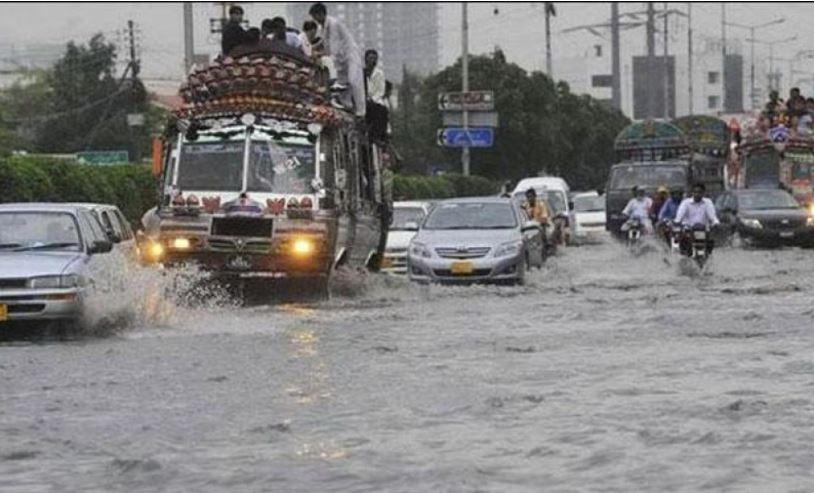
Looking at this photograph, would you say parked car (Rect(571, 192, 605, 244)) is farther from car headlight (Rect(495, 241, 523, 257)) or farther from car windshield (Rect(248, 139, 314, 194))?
car windshield (Rect(248, 139, 314, 194))

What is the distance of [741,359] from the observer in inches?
560

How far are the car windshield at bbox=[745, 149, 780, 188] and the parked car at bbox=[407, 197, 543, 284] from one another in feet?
57.3

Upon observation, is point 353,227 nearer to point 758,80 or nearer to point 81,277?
point 81,277

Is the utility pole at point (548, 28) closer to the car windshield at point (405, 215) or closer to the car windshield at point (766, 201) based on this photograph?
the car windshield at point (766, 201)

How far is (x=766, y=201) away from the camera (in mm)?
37656

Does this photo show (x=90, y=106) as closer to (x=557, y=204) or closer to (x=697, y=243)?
(x=557, y=204)

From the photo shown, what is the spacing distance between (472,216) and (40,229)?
929 cm

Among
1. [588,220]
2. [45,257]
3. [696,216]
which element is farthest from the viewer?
[588,220]

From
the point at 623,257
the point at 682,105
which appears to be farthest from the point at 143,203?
the point at 682,105

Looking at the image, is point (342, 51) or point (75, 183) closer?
point (342, 51)

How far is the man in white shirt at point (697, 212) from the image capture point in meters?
27.7

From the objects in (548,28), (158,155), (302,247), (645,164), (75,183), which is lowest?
(302,247)

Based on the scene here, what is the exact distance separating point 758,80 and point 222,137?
13294 cm

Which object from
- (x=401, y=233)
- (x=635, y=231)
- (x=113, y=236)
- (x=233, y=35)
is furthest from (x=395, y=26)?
(x=113, y=236)
